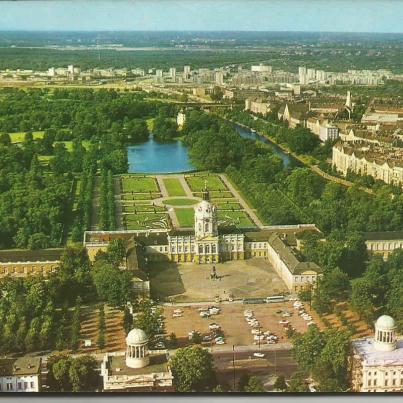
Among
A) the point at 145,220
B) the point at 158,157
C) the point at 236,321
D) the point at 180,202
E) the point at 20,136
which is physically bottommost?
the point at 236,321

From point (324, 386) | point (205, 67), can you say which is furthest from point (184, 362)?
point (205, 67)

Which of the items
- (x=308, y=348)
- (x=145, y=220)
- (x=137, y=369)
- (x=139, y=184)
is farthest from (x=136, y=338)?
(x=139, y=184)

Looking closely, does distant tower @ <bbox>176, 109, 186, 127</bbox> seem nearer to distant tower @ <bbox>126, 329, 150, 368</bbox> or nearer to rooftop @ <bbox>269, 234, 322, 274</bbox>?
rooftop @ <bbox>269, 234, 322, 274</bbox>

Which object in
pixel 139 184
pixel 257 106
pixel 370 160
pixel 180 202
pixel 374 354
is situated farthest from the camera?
pixel 257 106

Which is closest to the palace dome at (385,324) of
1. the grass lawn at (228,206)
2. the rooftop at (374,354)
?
the rooftop at (374,354)

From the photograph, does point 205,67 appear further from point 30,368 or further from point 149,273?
point 30,368

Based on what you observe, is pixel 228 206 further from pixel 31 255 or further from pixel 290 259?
pixel 31 255

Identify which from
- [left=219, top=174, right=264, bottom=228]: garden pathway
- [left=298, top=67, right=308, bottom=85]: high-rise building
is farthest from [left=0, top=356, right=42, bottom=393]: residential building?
[left=298, top=67, right=308, bottom=85]: high-rise building

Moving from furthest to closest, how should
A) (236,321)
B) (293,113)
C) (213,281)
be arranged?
1. (293,113)
2. (213,281)
3. (236,321)
